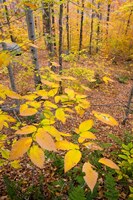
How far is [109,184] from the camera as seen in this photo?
309cm

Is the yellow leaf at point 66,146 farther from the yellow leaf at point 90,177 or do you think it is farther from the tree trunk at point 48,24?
the tree trunk at point 48,24

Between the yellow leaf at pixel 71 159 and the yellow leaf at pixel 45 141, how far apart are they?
0.14 m

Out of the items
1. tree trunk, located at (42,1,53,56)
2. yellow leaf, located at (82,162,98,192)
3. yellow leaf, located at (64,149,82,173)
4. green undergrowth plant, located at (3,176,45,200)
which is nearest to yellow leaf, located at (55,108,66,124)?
yellow leaf, located at (64,149,82,173)

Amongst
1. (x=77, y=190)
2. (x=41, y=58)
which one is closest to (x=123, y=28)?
(x=41, y=58)

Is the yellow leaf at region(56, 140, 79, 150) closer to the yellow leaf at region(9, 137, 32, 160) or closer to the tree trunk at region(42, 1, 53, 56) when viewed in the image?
the yellow leaf at region(9, 137, 32, 160)

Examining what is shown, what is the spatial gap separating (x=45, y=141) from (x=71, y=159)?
204mm

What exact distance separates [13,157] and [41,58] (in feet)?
56.9

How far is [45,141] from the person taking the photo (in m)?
1.07

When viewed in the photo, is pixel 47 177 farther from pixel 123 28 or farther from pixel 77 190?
pixel 123 28

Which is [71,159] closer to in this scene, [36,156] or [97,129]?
[36,156]

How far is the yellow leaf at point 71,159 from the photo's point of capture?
3.58 ft

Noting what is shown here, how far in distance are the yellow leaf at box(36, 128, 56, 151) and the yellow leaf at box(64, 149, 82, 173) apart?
0.46 feet

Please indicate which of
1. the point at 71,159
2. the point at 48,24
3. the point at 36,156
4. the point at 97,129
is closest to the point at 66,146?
the point at 71,159

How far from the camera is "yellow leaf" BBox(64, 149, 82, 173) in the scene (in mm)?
1091
